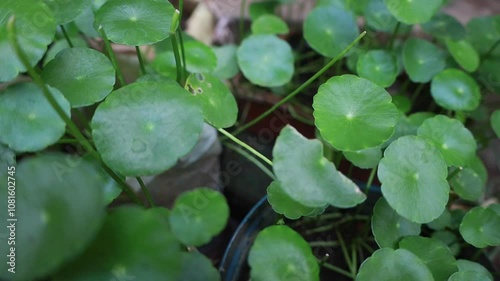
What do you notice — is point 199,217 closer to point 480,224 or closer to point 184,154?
point 184,154

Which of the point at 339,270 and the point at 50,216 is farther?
the point at 339,270

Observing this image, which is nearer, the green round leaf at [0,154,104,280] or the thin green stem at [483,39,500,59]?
the green round leaf at [0,154,104,280]

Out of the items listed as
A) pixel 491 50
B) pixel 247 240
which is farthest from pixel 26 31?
pixel 491 50

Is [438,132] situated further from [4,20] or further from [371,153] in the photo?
[4,20]

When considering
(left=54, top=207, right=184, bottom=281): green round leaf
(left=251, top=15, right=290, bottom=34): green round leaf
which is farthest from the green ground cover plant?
(left=251, top=15, right=290, bottom=34): green round leaf

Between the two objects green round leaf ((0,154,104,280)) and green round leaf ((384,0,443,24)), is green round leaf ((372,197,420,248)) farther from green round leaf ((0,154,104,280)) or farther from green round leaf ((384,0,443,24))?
green round leaf ((0,154,104,280))

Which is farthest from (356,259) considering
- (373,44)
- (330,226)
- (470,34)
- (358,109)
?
(470,34)
